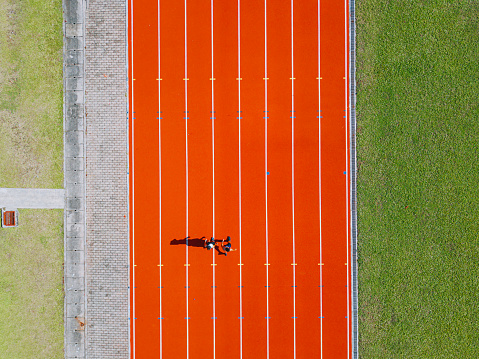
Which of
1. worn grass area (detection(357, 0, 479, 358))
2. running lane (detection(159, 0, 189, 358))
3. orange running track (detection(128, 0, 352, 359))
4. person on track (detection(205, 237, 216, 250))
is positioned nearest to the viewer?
person on track (detection(205, 237, 216, 250))

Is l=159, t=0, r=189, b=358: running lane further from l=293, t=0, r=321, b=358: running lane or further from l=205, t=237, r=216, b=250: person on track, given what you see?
l=293, t=0, r=321, b=358: running lane

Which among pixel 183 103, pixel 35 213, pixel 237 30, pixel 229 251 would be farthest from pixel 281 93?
pixel 35 213

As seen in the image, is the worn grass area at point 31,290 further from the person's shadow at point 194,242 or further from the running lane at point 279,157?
the running lane at point 279,157

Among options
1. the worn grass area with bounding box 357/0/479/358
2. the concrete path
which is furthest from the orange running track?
the concrete path

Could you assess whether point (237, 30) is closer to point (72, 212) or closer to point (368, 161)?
point (368, 161)

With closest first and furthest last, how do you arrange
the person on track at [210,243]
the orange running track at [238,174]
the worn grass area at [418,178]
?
1. the person on track at [210,243]
2. the worn grass area at [418,178]
3. the orange running track at [238,174]

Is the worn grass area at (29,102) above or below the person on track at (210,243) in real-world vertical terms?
above

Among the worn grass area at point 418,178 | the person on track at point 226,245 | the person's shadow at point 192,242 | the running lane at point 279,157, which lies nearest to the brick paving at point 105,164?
the person's shadow at point 192,242
